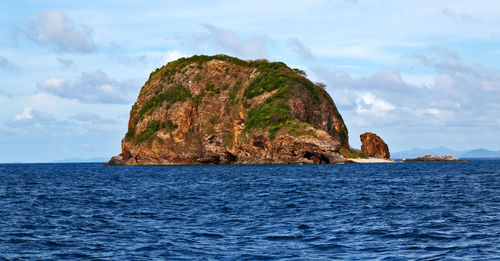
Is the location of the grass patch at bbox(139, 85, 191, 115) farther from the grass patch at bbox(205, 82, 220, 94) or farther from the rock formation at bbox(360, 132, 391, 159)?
the rock formation at bbox(360, 132, 391, 159)

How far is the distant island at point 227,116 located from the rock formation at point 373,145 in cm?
34

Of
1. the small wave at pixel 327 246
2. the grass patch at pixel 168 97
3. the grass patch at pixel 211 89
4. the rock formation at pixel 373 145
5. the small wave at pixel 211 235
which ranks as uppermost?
the grass patch at pixel 211 89

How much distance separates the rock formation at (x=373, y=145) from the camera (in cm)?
15262

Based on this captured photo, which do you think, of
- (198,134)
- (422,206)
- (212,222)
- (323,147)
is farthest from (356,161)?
(212,222)

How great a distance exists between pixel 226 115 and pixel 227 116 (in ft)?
2.97

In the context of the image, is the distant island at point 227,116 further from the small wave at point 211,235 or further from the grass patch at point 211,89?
the small wave at point 211,235

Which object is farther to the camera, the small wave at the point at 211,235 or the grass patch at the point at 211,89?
the grass patch at the point at 211,89

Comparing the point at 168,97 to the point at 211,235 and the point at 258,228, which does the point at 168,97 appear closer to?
the point at 258,228

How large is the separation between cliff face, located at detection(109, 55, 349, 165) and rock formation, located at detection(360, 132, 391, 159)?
622 centimetres

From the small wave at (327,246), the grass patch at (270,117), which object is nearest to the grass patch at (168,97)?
the grass patch at (270,117)

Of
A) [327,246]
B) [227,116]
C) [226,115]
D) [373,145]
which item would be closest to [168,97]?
[226,115]

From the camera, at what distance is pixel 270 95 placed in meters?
147

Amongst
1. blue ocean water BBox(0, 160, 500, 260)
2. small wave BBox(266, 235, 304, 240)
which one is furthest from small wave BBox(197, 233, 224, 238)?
small wave BBox(266, 235, 304, 240)

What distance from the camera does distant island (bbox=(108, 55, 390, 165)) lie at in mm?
134625
